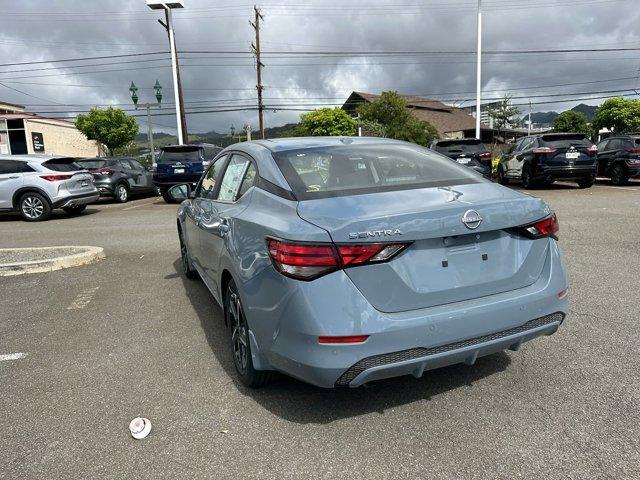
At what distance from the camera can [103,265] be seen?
6.98 m

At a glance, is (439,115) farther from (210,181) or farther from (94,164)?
(210,181)

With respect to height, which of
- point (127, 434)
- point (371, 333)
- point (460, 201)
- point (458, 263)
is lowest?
point (127, 434)

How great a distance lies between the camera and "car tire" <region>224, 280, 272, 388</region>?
3.09 m

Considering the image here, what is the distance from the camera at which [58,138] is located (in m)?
59.7

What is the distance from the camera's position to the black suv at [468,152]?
14.6m

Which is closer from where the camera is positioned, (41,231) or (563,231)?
(563,231)

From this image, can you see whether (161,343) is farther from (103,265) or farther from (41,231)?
(41,231)

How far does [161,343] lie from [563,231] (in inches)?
263

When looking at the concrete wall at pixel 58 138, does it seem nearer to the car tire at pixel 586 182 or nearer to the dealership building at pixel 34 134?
the dealership building at pixel 34 134

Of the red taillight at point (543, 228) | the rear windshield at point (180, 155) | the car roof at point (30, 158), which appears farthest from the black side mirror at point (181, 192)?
the rear windshield at point (180, 155)

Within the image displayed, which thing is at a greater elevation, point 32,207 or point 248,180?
point 248,180

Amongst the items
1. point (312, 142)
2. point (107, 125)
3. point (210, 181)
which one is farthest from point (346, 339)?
point (107, 125)

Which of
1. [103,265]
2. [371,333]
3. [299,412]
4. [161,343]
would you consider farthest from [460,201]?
[103,265]

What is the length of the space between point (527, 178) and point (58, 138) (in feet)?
193
